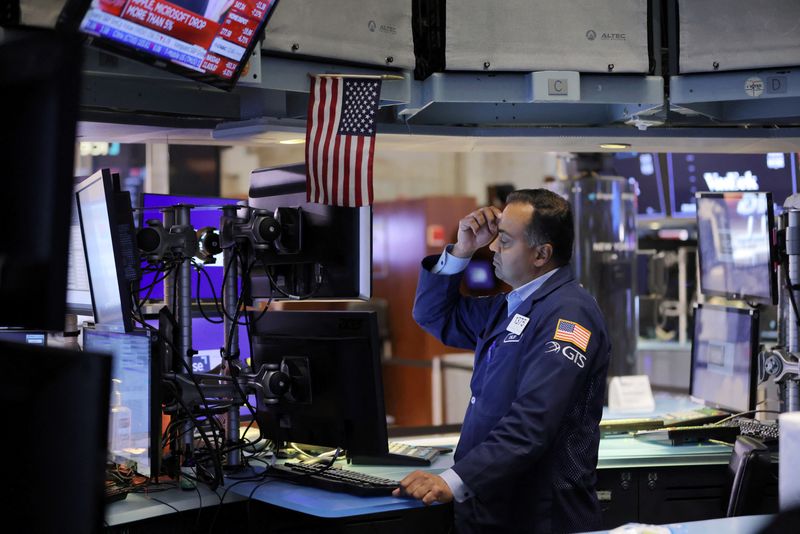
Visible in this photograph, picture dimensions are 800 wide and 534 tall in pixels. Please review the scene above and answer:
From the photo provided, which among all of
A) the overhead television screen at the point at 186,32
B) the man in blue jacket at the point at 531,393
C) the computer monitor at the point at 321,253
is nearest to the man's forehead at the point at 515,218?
the man in blue jacket at the point at 531,393

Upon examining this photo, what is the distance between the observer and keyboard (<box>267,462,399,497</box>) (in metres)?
2.83

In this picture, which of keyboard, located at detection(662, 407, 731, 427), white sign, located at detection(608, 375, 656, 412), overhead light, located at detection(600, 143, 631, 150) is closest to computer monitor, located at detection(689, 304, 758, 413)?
keyboard, located at detection(662, 407, 731, 427)

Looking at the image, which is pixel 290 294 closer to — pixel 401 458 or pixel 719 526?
pixel 401 458

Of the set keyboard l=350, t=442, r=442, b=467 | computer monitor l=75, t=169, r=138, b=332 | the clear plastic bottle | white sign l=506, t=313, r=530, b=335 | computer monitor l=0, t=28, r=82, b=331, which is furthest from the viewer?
keyboard l=350, t=442, r=442, b=467

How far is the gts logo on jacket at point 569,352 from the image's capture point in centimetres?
283

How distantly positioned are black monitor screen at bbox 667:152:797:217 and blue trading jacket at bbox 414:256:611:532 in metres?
2.36

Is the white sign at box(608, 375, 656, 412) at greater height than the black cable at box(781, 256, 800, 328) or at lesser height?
lesser

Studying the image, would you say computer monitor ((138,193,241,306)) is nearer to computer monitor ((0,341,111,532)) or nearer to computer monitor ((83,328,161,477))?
computer monitor ((83,328,161,477))

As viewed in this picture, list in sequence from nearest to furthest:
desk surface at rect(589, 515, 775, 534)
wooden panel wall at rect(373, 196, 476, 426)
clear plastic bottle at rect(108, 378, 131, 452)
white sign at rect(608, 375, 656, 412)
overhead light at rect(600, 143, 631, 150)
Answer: desk surface at rect(589, 515, 775, 534) < clear plastic bottle at rect(108, 378, 131, 452) < white sign at rect(608, 375, 656, 412) < overhead light at rect(600, 143, 631, 150) < wooden panel wall at rect(373, 196, 476, 426)

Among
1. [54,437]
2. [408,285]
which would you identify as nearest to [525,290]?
[54,437]

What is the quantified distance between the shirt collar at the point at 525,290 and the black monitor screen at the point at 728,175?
7.31 feet

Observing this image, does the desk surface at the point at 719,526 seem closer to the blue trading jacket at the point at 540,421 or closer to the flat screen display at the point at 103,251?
the blue trading jacket at the point at 540,421

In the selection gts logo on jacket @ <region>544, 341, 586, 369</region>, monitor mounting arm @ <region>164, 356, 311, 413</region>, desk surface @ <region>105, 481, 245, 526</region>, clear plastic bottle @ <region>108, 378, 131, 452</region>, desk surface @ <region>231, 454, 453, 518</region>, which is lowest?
desk surface @ <region>105, 481, 245, 526</region>

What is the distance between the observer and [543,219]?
3111mm
